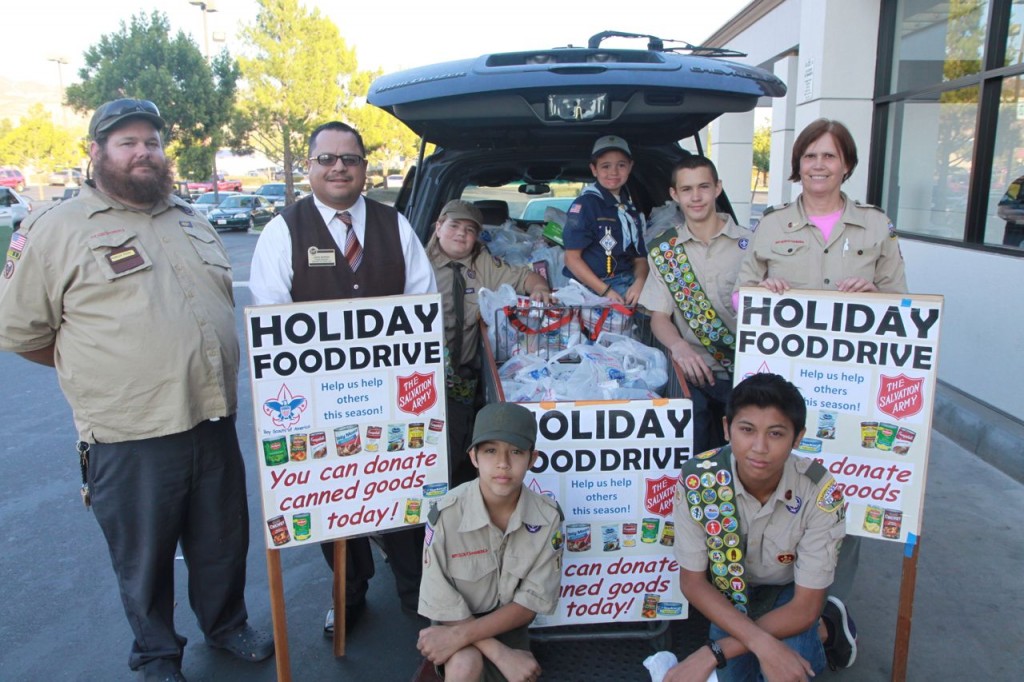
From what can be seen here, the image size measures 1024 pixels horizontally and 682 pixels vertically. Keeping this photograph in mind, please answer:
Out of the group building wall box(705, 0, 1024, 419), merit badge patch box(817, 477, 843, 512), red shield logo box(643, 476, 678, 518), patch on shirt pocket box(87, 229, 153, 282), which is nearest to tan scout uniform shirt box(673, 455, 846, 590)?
Result: merit badge patch box(817, 477, 843, 512)

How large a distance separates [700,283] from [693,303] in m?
0.09

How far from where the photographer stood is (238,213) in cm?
2709

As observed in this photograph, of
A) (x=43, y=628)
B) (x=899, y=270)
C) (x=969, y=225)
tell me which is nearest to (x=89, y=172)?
(x=43, y=628)

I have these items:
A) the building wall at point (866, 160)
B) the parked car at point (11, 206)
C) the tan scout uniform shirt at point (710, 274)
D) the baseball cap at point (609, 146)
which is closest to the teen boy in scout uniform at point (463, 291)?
the tan scout uniform shirt at point (710, 274)

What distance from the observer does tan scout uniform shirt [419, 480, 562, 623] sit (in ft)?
8.31

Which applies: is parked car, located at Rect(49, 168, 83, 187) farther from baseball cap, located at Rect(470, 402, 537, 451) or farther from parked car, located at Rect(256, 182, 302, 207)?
baseball cap, located at Rect(470, 402, 537, 451)

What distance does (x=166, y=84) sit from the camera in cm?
3091

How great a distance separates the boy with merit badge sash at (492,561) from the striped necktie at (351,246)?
868 mm

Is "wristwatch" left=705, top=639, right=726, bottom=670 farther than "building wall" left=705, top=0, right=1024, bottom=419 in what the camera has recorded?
No

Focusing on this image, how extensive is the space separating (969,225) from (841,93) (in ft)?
8.54

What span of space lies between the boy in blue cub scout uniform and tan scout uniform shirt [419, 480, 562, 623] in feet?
4.76

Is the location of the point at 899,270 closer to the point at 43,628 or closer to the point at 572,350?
the point at 572,350

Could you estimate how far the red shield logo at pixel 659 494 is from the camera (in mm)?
2824

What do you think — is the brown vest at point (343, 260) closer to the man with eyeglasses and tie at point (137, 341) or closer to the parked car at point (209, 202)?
the man with eyeglasses and tie at point (137, 341)
